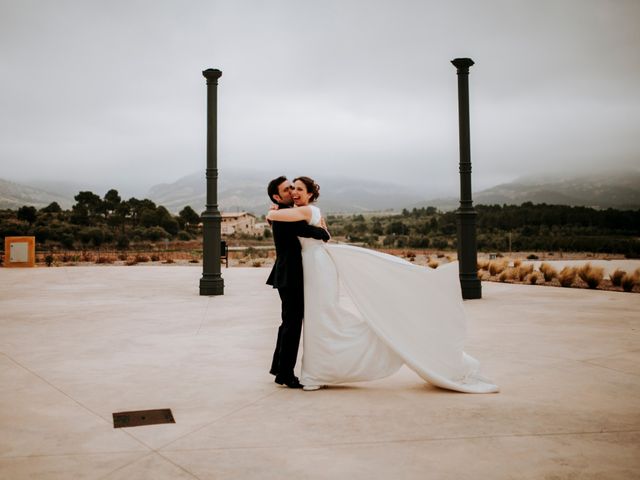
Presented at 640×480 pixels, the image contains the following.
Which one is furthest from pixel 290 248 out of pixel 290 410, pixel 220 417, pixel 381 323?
pixel 220 417

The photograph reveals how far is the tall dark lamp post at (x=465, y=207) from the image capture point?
1150 centimetres

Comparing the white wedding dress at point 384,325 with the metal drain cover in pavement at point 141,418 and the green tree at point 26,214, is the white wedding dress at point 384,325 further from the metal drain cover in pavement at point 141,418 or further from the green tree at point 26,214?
the green tree at point 26,214

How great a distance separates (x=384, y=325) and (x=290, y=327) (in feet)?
2.83

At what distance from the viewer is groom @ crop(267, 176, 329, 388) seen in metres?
4.93

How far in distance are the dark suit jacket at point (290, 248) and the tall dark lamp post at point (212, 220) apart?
740cm

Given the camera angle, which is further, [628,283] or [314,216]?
[628,283]

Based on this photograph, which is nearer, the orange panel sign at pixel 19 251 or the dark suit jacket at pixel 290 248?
the dark suit jacket at pixel 290 248

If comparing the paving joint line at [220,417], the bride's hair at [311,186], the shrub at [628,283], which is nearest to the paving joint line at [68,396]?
the paving joint line at [220,417]

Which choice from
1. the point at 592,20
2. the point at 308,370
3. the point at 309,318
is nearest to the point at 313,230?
the point at 309,318

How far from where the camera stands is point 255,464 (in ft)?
10.3

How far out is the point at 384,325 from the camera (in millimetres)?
4766

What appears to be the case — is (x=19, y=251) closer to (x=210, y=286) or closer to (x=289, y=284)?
(x=210, y=286)

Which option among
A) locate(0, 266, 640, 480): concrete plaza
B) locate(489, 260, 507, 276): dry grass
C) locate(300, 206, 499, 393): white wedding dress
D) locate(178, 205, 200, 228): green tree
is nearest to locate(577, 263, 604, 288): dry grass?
locate(489, 260, 507, 276): dry grass

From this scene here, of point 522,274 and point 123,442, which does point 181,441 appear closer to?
point 123,442
